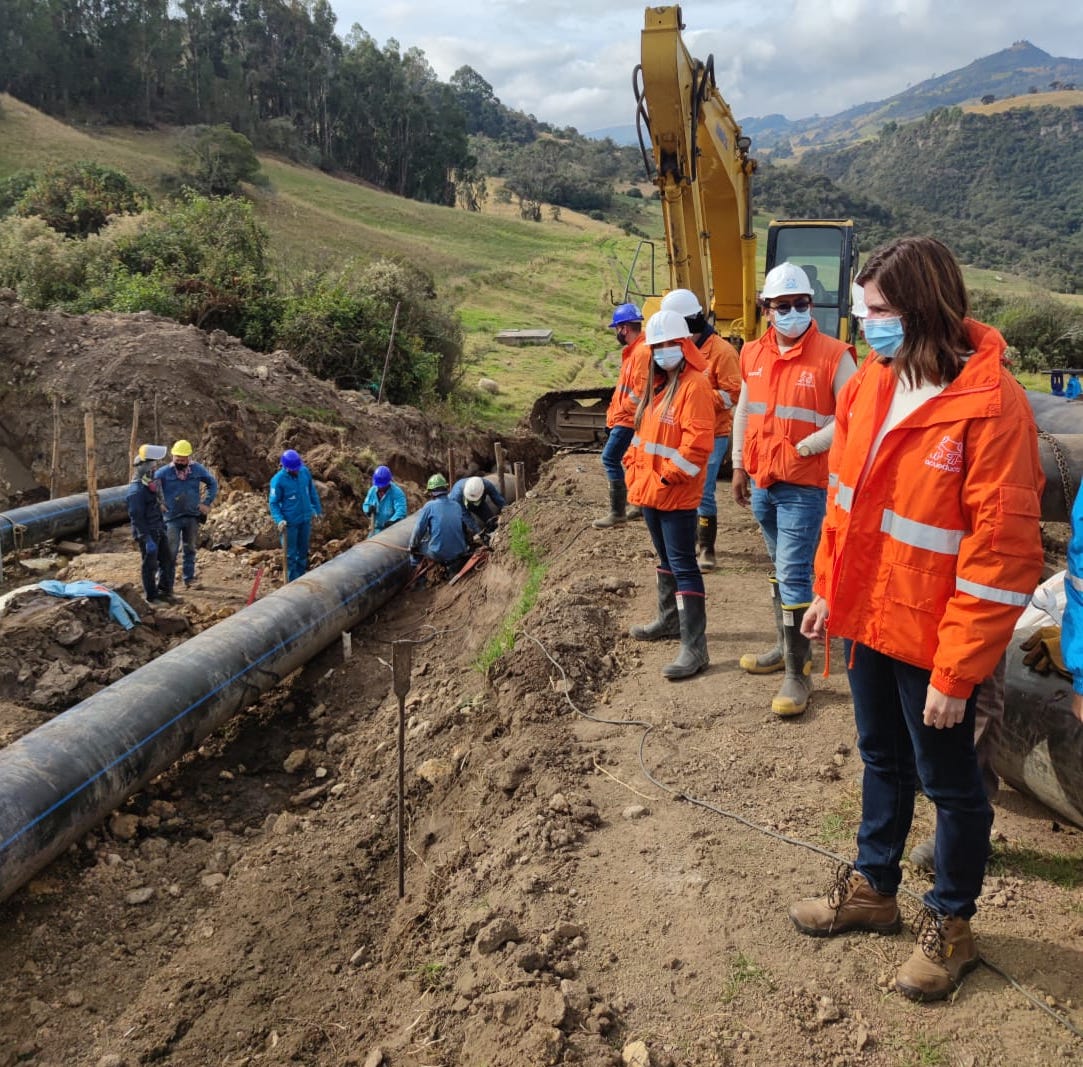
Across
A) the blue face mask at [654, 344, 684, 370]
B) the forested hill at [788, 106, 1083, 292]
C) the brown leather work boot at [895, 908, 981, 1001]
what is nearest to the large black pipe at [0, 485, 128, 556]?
the blue face mask at [654, 344, 684, 370]

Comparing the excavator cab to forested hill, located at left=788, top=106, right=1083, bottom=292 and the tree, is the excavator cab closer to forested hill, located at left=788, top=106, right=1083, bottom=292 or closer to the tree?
the tree

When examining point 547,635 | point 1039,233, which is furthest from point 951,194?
point 547,635

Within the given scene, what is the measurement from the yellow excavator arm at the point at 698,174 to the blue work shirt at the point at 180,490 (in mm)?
6042

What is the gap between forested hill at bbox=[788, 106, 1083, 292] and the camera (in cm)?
7706

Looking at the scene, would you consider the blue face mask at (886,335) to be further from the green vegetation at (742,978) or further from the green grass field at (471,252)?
the green grass field at (471,252)

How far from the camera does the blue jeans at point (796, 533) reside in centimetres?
431

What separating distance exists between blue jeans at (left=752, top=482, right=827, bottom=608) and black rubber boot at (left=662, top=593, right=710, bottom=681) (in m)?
0.61

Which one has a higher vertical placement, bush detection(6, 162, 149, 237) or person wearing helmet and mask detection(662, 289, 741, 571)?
bush detection(6, 162, 149, 237)

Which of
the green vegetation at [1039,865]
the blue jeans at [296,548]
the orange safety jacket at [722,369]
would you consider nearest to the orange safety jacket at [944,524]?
the green vegetation at [1039,865]

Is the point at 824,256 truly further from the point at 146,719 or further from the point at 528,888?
the point at 528,888

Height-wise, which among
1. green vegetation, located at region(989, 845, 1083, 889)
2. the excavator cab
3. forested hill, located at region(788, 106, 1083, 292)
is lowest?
green vegetation, located at region(989, 845, 1083, 889)

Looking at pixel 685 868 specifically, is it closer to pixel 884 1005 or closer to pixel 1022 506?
pixel 884 1005

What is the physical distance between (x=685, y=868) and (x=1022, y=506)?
1983 millimetres

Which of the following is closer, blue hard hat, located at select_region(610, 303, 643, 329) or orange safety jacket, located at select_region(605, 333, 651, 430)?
orange safety jacket, located at select_region(605, 333, 651, 430)
